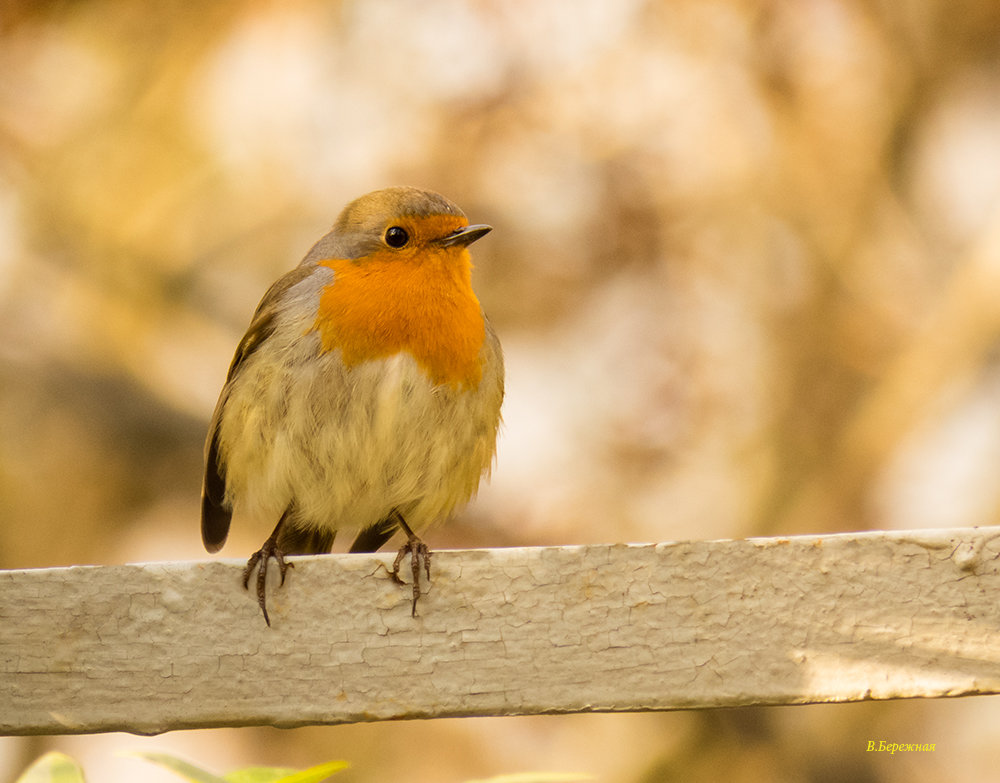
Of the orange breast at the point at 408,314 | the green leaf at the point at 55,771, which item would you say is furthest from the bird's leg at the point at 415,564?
the orange breast at the point at 408,314

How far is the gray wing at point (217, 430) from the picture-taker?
115 inches

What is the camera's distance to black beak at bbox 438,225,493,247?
297cm

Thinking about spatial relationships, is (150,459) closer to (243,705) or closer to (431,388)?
(431,388)

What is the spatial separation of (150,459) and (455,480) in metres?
3.47

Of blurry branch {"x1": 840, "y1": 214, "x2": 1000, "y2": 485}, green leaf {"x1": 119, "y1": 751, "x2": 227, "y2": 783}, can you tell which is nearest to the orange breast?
green leaf {"x1": 119, "y1": 751, "x2": 227, "y2": 783}

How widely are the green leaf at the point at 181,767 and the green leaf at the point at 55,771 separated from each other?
16 cm

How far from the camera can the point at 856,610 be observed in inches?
68.1

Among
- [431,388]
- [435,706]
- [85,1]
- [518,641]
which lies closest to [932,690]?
[518,641]

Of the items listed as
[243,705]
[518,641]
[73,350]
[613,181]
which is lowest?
[243,705]

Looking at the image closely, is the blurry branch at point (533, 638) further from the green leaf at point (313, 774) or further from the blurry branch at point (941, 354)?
the blurry branch at point (941, 354)

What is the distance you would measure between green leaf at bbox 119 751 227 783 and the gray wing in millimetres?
1845

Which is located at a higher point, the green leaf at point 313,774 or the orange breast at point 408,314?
the orange breast at point 408,314

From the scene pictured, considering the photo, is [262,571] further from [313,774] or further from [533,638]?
[313,774]

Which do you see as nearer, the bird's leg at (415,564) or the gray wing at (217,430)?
the bird's leg at (415,564)
